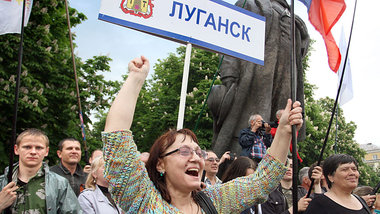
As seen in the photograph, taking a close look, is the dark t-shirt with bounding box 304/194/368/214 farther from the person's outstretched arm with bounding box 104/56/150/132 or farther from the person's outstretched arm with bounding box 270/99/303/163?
the person's outstretched arm with bounding box 104/56/150/132

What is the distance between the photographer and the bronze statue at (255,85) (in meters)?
6.93

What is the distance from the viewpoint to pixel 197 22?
4.59 m

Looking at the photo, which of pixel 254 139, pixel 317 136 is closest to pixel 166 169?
pixel 254 139

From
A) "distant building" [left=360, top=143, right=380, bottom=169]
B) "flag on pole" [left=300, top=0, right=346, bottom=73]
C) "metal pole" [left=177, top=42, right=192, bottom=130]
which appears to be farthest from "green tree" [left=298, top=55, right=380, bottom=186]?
"distant building" [left=360, top=143, right=380, bottom=169]

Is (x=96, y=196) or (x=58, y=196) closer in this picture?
(x=58, y=196)

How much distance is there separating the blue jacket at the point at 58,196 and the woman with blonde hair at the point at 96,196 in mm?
167

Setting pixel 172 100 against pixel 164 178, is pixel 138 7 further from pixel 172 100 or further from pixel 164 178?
pixel 172 100

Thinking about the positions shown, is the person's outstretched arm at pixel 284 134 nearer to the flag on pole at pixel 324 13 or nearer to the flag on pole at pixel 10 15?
the flag on pole at pixel 324 13

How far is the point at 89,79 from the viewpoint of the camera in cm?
1315

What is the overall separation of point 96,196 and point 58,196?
375 mm

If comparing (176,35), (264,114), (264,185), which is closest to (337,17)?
(176,35)

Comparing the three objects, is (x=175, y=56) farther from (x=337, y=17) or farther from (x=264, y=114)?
(x=337, y=17)

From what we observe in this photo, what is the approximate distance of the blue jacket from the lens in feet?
10.1

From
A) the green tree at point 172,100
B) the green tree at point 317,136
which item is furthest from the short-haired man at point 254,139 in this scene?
the green tree at point 317,136
